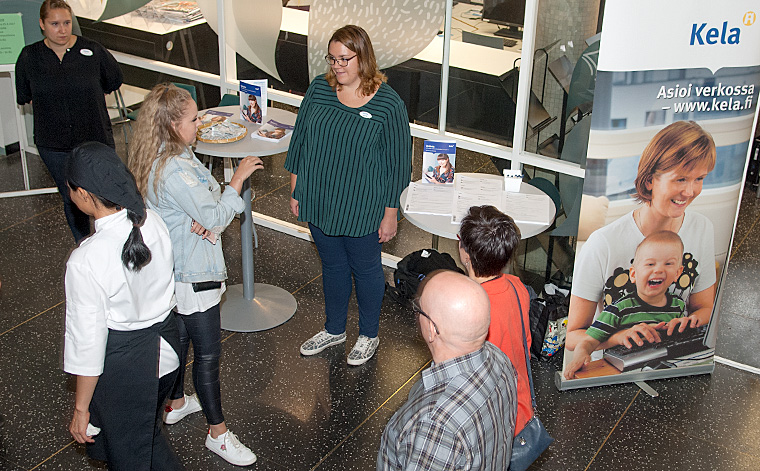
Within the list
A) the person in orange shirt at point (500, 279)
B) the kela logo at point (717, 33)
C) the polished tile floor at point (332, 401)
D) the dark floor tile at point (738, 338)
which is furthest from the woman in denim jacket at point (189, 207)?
the dark floor tile at point (738, 338)

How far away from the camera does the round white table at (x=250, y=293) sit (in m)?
4.20

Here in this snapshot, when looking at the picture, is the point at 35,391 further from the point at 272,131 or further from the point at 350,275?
the point at 272,131

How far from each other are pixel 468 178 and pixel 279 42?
1743 millimetres

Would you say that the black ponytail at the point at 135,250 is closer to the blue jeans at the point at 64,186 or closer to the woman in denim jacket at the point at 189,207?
the woman in denim jacket at the point at 189,207

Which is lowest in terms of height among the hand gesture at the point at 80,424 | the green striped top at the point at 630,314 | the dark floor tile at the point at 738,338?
the dark floor tile at the point at 738,338

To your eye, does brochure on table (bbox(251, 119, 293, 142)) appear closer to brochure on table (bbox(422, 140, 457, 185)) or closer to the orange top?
brochure on table (bbox(422, 140, 457, 185))

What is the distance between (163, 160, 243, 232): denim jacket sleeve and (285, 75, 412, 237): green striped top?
75 centimetres

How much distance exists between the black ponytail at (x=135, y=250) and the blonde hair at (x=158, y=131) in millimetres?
480

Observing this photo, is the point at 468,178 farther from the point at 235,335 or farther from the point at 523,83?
the point at 235,335

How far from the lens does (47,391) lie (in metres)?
3.79

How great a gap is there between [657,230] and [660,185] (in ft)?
0.71

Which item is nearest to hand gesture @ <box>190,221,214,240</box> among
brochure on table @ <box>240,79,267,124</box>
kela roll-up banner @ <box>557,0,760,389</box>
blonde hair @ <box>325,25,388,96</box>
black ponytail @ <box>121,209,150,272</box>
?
black ponytail @ <box>121,209,150,272</box>

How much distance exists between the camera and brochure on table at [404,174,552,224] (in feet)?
12.0

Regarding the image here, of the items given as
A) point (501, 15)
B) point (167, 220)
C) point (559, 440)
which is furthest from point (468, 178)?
point (167, 220)
